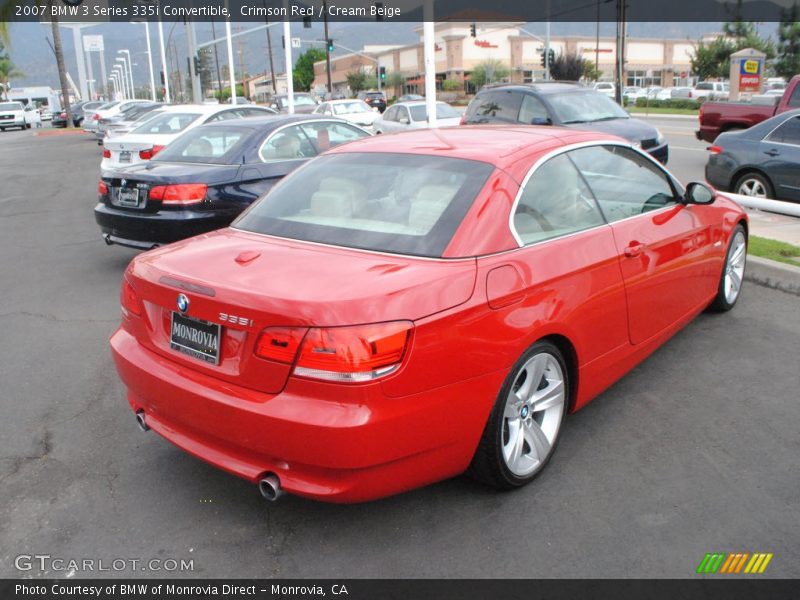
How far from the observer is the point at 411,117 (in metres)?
20.4

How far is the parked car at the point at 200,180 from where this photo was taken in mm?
7164

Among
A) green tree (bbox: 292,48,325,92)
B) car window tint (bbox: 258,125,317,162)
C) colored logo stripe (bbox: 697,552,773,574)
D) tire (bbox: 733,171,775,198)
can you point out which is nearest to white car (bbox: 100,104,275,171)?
car window tint (bbox: 258,125,317,162)

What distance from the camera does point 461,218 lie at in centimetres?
342

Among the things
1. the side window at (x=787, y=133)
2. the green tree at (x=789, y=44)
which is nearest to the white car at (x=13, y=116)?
the green tree at (x=789, y=44)

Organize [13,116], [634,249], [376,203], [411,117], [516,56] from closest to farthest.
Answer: [376,203]
[634,249]
[411,117]
[13,116]
[516,56]

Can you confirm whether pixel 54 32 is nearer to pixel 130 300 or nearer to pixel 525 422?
pixel 130 300

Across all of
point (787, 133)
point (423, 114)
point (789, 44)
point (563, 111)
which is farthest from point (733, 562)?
point (789, 44)

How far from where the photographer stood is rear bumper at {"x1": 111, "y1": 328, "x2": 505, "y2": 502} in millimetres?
2834

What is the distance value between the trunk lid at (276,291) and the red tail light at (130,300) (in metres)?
0.07

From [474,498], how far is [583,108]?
11072 millimetres

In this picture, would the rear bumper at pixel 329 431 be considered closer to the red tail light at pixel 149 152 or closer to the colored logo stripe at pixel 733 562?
the colored logo stripe at pixel 733 562

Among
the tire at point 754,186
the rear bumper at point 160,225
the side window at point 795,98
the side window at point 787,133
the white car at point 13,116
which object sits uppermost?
the white car at point 13,116

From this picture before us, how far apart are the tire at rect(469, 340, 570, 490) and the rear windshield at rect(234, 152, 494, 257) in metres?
0.69
